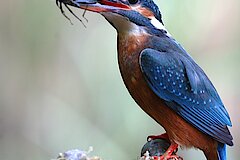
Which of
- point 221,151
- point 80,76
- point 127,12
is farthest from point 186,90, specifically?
point 80,76

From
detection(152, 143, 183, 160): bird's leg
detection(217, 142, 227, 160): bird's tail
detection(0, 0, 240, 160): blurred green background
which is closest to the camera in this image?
detection(152, 143, 183, 160): bird's leg

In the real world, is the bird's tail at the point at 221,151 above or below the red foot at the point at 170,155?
below

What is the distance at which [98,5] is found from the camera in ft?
5.57

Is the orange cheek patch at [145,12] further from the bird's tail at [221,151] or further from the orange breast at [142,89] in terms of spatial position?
the bird's tail at [221,151]

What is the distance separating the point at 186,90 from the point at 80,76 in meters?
1.15

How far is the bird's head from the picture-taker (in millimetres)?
1691

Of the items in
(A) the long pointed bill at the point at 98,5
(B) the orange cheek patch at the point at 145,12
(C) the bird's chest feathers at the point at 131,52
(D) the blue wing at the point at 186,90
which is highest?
(A) the long pointed bill at the point at 98,5

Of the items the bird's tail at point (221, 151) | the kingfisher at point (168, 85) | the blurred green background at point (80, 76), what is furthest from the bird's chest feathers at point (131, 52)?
the blurred green background at point (80, 76)

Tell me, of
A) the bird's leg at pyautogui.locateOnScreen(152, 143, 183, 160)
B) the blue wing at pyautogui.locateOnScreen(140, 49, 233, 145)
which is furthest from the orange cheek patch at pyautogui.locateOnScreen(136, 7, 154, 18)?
the bird's leg at pyautogui.locateOnScreen(152, 143, 183, 160)

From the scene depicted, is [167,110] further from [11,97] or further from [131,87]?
[11,97]

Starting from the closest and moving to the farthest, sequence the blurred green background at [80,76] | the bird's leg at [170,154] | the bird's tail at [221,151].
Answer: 1. the bird's leg at [170,154]
2. the bird's tail at [221,151]
3. the blurred green background at [80,76]

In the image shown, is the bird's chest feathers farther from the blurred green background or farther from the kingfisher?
the blurred green background

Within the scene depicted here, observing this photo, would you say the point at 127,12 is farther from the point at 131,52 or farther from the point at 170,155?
the point at 170,155

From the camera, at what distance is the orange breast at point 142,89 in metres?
1.89
